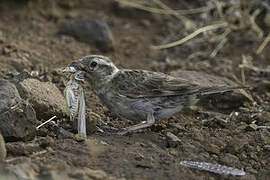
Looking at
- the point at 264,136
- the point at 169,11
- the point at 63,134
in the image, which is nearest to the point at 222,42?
the point at 169,11

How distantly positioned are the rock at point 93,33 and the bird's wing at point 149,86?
3.32 metres

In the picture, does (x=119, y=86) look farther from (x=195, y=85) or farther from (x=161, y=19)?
(x=161, y=19)

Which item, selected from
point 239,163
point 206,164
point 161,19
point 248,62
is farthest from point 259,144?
point 161,19

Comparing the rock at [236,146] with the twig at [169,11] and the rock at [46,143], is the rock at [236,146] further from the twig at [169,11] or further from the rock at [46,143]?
the twig at [169,11]

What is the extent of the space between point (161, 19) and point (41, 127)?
20.9 ft

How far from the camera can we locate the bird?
630 centimetres

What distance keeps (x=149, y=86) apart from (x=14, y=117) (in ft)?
6.22

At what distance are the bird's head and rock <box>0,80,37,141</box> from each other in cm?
110

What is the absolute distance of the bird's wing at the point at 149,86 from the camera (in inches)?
250

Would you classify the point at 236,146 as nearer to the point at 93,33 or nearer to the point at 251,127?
the point at 251,127

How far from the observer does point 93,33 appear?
9930 mm

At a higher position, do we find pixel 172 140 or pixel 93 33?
pixel 93 33

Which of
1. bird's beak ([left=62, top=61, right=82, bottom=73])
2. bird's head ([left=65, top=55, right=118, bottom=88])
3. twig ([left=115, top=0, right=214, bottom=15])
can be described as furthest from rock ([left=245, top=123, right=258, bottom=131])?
twig ([left=115, top=0, right=214, bottom=15])

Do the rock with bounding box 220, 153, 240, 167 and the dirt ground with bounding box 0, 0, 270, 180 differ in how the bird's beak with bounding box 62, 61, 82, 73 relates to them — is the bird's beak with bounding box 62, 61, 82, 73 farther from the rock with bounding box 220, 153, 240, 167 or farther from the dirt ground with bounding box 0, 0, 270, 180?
the rock with bounding box 220, 153, 240, 167
